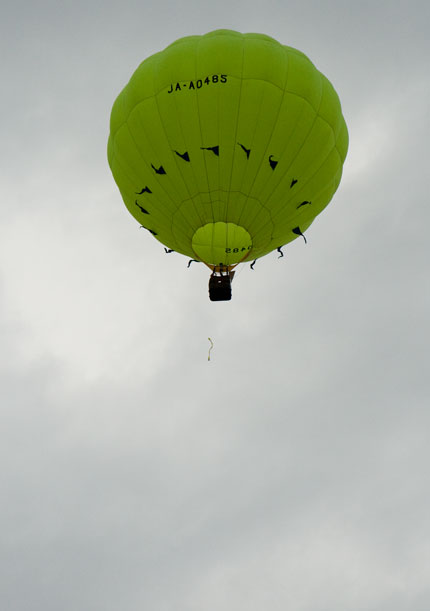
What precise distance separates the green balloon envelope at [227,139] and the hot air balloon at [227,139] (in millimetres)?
23

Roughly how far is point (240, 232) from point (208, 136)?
7.83 ft

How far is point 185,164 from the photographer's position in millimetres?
11781

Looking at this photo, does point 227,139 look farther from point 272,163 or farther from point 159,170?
point 159,170

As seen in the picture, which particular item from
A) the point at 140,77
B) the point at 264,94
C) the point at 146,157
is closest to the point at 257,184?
the point at 264,94

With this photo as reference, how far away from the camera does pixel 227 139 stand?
11.5 m

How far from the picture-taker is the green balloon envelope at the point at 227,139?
11.5 m

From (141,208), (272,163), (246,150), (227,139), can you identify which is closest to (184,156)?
(227,139)

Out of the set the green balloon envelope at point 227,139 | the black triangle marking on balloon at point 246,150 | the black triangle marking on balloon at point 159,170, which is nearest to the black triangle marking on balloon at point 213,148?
the green balloon envelope at point 227,139

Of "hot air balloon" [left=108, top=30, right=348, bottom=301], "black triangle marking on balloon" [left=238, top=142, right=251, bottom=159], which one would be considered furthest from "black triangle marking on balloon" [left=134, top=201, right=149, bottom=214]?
"black triangle marking on balloon" [left=238, top=142, right=251, bottom=159]

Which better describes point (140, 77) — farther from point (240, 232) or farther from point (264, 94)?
point (240, 232)

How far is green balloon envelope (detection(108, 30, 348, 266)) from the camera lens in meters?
11.5

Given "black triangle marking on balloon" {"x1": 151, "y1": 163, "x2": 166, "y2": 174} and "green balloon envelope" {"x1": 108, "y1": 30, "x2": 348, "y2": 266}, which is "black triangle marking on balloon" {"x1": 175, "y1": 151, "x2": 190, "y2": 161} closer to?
"green balloon envelope" {"x1": 108, "y1": 30, "x2": 348, "y2": 266}

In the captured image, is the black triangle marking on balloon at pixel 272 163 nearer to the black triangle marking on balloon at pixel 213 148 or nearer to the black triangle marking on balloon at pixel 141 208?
the black triangle marking on balloon at pixel 213 148

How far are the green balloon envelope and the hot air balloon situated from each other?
2cm
